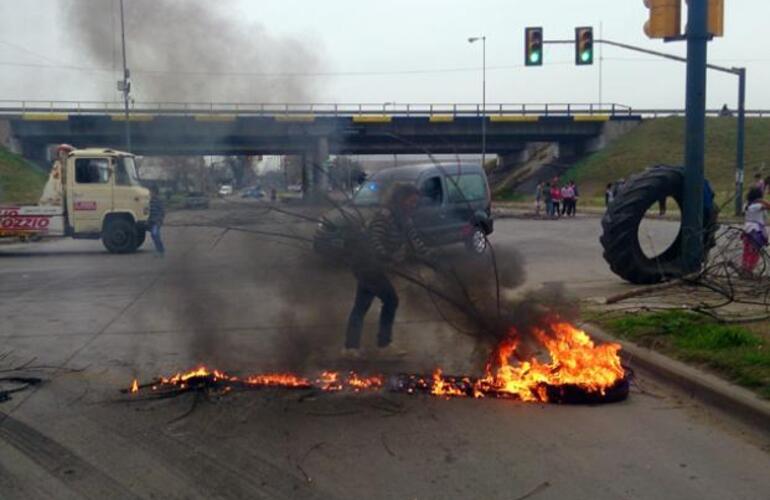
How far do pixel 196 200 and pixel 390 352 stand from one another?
3071 mm

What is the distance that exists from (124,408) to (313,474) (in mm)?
1955

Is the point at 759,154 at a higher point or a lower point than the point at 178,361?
higher

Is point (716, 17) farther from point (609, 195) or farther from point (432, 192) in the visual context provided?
point (609, 195)

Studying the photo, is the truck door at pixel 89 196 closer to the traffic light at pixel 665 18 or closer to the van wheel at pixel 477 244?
the van wheel at pixel 477 244

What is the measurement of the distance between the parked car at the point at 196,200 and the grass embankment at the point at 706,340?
437 cm

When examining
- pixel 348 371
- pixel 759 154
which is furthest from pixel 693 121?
pixel 759 154

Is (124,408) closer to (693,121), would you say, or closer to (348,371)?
(348,371)

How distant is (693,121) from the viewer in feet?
32.5

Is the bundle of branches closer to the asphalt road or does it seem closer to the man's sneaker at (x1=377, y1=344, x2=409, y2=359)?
the asphalt road

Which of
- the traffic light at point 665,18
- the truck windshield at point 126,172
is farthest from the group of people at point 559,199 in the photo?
the traffic light at point 665,18

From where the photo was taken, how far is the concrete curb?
521cm

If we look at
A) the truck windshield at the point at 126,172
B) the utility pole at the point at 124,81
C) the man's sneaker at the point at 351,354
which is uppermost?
the utility pole at the point at 124,81

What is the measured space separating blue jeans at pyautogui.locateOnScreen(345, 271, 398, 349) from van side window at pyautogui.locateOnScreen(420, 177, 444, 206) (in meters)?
0.84

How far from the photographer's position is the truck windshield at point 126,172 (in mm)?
18609
